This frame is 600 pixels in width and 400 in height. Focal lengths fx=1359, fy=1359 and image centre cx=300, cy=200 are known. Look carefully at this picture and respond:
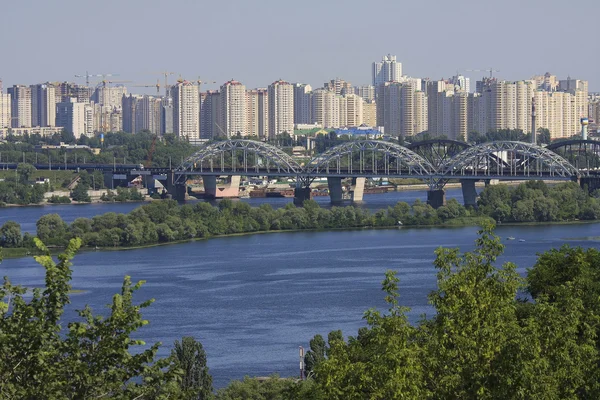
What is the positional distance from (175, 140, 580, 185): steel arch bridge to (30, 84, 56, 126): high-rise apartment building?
33.0 meters

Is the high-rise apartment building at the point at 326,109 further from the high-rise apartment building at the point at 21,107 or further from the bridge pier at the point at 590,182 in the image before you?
the bridge pier at the point at 590,182

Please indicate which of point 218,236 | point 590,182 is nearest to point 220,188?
point 590,182

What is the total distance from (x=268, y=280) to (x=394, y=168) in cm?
2142

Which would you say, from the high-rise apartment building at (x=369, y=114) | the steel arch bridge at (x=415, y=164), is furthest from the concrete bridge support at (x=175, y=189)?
the high-rise apartment building at (x=369, y=114)

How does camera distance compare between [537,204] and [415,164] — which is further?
[415,164]

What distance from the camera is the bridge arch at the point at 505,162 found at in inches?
1341

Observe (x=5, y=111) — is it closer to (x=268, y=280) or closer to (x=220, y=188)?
(x=220, y=188)

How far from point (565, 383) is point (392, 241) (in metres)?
18.7

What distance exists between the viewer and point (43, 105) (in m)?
74.2

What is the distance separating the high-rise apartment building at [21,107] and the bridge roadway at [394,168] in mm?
32927

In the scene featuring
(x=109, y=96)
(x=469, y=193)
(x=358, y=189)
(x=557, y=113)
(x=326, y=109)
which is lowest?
(x=469, y=193)

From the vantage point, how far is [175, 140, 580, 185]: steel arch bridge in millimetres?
34312

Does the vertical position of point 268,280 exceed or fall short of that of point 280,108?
it falls short

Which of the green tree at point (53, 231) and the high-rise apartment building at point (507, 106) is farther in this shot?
the high-rise apartment building at point (507, 106)
